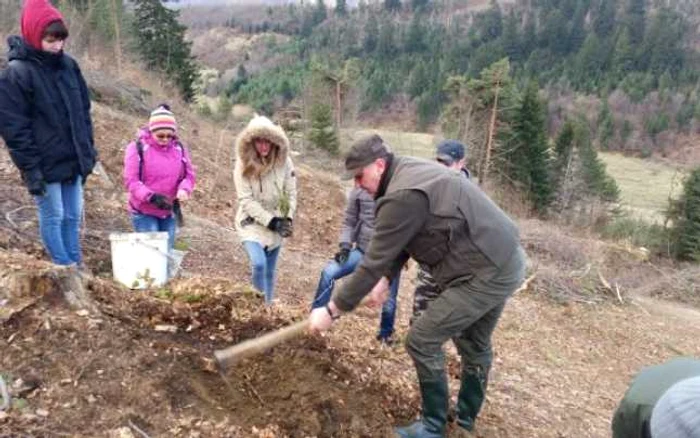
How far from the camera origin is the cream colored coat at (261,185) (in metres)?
4.27

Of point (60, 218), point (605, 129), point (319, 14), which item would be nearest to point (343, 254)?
point (60, 218)

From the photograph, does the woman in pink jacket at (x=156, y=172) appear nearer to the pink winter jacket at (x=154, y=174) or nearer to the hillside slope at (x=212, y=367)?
the pink winter jacket at (x=154, y=174)

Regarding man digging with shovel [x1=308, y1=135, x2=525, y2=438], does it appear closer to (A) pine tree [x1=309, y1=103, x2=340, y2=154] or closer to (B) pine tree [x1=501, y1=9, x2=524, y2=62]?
(A) pine tree [x1=309, y1=103, x2=340, y2=154]

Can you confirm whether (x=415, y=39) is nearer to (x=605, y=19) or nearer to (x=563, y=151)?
(x=605, y=19)

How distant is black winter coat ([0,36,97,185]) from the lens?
149 inches

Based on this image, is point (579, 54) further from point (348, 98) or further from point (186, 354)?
→ point (186, 354)

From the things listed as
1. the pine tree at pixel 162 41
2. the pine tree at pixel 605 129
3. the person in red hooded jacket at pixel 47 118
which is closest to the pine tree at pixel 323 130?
the pine tree at pixel 162 41

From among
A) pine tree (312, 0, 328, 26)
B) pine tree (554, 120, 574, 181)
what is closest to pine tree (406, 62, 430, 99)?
pine tree (554, 120, 574, 181)

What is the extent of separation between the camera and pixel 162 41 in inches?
1127

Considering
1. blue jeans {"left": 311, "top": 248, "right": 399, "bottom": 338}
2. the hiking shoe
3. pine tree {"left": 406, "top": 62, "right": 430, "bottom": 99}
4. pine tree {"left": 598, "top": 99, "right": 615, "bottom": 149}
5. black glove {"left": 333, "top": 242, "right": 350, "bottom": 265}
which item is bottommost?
pine tree {"left": 598, "top": 99, "right": 615, "bottom": 149}

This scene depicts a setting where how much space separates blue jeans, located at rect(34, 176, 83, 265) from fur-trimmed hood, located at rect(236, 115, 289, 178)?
123cm

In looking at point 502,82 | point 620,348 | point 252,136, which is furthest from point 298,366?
point 502,82

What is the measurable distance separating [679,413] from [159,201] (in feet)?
12.7

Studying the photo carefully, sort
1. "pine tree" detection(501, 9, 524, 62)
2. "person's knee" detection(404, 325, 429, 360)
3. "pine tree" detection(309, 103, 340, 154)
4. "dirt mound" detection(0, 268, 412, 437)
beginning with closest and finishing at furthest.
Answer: "dirt mound" detection(0, 268, 412, 437) → "person's knee" detection(404, 325, 429, 360) → "pine tree" detection(309, 103, 340, 154) → "pine tree" detection(501, 9, 524, 62)
